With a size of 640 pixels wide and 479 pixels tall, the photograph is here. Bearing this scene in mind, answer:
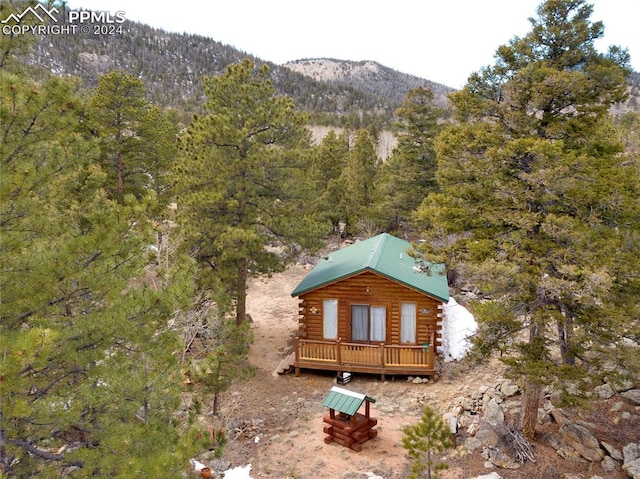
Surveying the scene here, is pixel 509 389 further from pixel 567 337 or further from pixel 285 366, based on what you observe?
pixel 285 366

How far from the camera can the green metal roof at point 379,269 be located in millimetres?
15234

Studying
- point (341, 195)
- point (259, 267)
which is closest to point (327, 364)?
point (259, 267)

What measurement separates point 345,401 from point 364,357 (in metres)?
4.06

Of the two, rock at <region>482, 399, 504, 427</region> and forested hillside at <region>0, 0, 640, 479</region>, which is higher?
forested hillside at <region>0, 0, 640, 479</region>

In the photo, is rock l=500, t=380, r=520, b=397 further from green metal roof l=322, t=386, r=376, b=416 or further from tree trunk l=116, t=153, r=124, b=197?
tree trunk l=116, t=153, r=124, b=197

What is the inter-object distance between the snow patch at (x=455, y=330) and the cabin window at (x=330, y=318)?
13.2ft

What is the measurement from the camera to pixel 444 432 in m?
7.79

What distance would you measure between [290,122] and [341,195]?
1681 cm

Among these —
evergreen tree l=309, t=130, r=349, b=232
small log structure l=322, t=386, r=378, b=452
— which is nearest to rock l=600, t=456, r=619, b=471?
small log structure l=322, t=386, r=378, b=452

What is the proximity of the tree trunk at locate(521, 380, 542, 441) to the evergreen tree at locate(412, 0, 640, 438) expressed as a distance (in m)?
0.04

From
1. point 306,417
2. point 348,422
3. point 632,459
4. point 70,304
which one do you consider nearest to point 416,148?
point 306,417

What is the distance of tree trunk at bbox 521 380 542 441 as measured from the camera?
976 centimetres

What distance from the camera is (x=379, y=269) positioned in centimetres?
1526

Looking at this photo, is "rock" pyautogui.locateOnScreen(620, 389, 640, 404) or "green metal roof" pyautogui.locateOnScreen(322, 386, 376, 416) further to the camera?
"green metal roof" pyautogui.locateOnScreen(322, 386, 376, 416)
